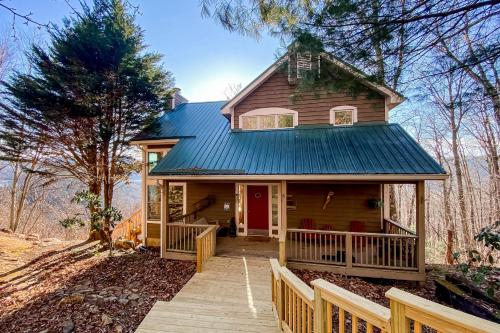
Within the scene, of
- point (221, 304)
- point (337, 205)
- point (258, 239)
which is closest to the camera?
point (221, 304)

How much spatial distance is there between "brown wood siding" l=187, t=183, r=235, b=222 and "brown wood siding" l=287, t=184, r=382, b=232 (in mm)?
2423

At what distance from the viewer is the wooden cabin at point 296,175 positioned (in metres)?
6.50

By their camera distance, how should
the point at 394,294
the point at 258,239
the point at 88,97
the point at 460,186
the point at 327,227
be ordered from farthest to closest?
1. the point at 460,186
2. the point at 258,239
3. the point at 88,97
4. the point at 327,227
5. the point at 394,294

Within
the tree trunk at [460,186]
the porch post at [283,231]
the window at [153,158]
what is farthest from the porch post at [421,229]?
the tree trunk at [460,186]

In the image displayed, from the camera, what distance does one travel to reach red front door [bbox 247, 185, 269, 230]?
949 centimetres

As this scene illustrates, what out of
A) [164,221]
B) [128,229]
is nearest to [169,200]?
[164,221]

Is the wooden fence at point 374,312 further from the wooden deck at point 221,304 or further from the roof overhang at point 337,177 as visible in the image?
the roof overhang at point 337,177

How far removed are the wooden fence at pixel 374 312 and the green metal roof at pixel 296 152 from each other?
4.07 m

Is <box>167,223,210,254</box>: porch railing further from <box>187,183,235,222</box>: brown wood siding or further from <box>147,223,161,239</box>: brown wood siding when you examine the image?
<box>147,223,161,239</box>: brown wood siding

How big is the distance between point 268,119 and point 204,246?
5.30 meters

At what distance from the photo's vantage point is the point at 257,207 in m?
9.55

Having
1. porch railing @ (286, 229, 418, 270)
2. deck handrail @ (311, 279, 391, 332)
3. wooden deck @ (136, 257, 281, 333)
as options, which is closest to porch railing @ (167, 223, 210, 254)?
wooden deck @ (136, 257, 281, 333)

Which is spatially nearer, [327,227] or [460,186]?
[327,227]

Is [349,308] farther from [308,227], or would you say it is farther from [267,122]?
[267,122]
